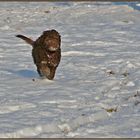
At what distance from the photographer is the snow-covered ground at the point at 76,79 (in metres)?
6.49

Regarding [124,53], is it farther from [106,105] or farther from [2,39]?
[106,105]

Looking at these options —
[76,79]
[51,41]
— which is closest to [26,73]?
[76,79]

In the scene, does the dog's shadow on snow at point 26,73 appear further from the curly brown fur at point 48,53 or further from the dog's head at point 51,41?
the dog's head at point 51,41

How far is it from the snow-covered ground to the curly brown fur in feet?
0.51

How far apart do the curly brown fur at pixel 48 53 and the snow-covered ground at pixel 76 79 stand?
156 mm

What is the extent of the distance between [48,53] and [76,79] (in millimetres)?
661

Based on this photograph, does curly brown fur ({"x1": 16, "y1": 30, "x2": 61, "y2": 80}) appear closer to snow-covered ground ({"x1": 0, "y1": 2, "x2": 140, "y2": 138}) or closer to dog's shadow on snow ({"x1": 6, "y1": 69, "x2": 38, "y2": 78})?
snow-covered ground ({"x1": 0, "y1": 2, "x2": 140, "y2": 138})

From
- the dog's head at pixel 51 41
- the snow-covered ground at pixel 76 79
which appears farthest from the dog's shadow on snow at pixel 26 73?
the dog's head at pixel 51 41

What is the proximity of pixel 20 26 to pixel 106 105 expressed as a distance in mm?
7410

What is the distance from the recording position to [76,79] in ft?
29.7

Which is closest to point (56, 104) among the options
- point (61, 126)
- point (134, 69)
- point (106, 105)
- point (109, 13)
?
point (106, 105)

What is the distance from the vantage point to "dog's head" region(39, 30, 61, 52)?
845cm

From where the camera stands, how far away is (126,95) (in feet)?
26.2

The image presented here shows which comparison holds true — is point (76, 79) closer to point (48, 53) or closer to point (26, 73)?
point (48, 53)
